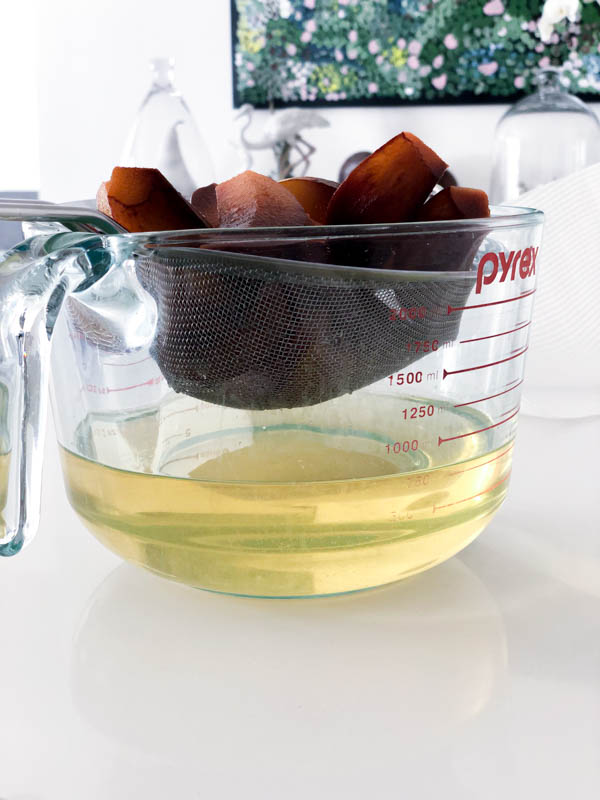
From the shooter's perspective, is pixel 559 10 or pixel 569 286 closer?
pixel 569 286

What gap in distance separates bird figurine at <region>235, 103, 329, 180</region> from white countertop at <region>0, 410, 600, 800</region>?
2.06m

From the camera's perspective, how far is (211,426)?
12.0 inches

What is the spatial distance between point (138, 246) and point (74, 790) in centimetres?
15

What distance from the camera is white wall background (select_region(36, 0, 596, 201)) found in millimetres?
2439

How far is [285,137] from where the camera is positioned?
7.74 feet

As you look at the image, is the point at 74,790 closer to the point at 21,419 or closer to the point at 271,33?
the point at 21,419

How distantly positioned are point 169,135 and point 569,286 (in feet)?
6.10

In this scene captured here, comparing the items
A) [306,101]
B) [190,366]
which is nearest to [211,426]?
[190,366]

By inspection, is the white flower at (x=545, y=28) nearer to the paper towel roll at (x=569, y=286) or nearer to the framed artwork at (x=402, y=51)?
the framed artwork at (x=402, y=51)

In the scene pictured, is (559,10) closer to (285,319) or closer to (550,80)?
(550,80)

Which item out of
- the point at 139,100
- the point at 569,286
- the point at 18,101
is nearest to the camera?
the point at 569,286

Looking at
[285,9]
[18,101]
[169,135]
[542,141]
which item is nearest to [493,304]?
[542,141]

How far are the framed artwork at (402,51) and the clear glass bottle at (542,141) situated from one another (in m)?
0.16

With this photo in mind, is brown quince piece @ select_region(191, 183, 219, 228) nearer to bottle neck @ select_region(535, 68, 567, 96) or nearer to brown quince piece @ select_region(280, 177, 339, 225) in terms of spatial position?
brown quince piece @ select_region(280, 177, 339, 225)
